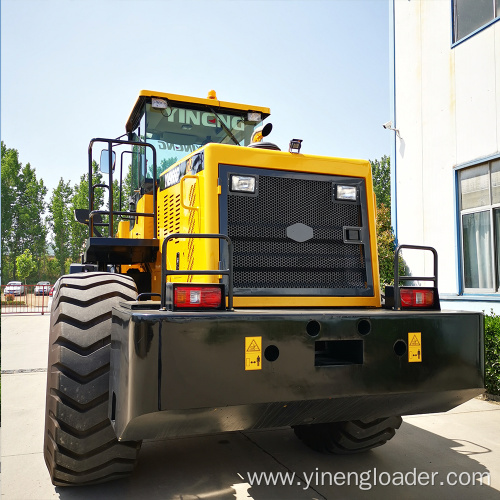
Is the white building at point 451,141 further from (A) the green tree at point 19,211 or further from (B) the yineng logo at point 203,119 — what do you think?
(A) the green tree at point 19,211

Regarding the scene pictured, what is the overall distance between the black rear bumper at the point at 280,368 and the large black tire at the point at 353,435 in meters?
0.85

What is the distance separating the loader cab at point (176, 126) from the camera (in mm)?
4879

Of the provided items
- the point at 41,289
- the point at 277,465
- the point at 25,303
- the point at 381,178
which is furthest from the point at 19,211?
the point at 277,465

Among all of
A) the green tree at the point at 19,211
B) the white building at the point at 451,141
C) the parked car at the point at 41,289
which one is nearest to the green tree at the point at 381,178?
the parked car at the point at 41,289

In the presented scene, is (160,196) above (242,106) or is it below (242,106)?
below

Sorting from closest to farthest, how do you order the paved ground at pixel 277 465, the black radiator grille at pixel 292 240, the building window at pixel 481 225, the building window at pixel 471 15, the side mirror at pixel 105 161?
the paved ground at pixel 277 465 → the black radiator grille at pixel 292 240 → the side mirror at pixel 105 161 → the building window at pixel 481 225 → the building window at pixel 471 15

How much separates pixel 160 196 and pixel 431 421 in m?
3.76

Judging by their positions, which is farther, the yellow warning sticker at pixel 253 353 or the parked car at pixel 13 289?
the parked car at pixel 13 289

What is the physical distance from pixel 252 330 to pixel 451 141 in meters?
7.90

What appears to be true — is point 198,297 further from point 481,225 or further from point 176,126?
point 481,225

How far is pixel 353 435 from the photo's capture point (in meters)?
4.01

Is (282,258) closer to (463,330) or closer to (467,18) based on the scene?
(463,330)

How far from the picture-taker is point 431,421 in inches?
213

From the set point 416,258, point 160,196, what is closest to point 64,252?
point 416,258
